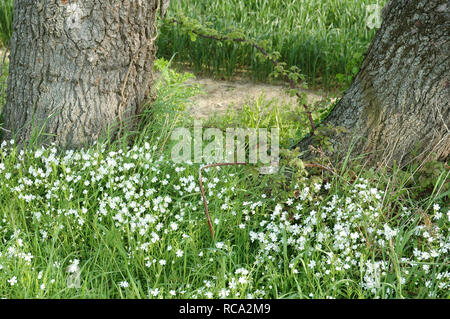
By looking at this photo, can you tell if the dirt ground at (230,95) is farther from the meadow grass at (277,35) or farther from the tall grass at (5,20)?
the tall grass at (5,20)

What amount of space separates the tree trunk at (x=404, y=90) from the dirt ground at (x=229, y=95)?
5.07 feet

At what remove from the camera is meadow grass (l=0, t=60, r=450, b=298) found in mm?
2348

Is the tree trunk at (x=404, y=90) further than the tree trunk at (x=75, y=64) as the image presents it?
No

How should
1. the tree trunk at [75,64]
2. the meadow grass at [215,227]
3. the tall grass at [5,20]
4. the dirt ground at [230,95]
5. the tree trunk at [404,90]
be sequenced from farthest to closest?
the tall grass at [5,20] < the dirt ground at [230,95] < the tree trunk at [75,64] < the tree trunk at [404,90] < the meadow grass at [215,227]

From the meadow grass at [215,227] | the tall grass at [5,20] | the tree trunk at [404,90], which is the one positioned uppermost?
the tree trunk at [404,90]

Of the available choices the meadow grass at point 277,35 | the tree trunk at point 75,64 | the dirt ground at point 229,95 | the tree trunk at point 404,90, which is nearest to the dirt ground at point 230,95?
the dirt ground at point 229,95

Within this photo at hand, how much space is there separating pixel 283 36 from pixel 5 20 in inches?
122

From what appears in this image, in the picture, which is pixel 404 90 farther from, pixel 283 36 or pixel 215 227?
pixel 283 36

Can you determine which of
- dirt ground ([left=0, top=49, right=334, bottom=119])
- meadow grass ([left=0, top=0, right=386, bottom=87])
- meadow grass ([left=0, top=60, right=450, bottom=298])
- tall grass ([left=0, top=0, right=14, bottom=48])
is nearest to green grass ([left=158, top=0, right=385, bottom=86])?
meadow grass ([left=0, top=0, right=386, bottom=87])

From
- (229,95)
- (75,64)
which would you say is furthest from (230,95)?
(75,64)

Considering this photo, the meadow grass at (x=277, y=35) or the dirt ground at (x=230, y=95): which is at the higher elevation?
the meadow grass at (x=277, y=35)

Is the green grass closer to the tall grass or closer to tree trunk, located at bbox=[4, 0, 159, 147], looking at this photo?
the tall grass

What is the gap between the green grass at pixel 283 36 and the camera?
519cm
